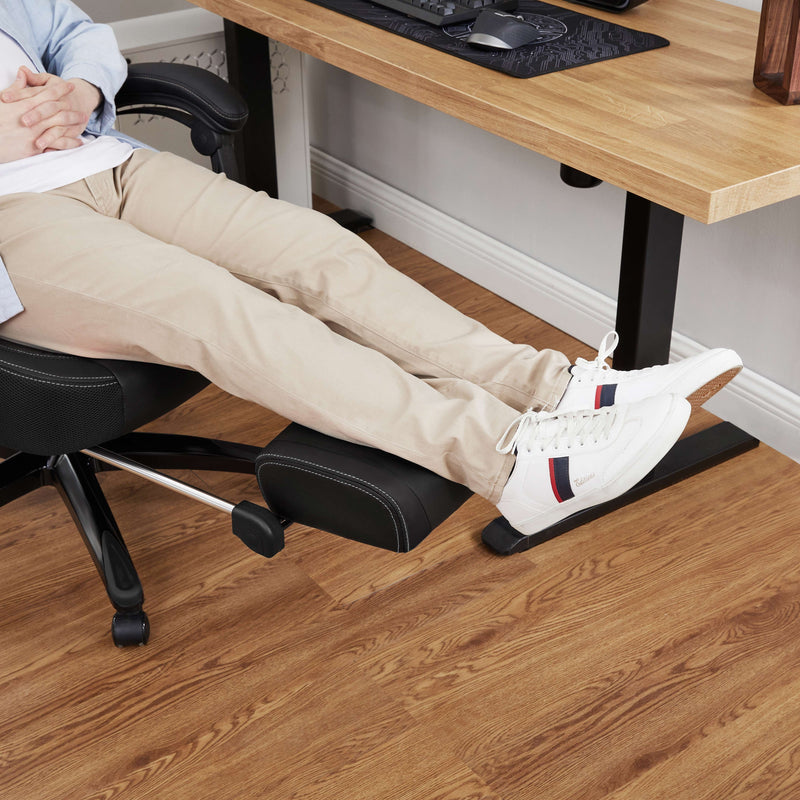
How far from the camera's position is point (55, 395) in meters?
1.19

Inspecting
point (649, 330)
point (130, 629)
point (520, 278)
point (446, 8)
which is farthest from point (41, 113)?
point (520, 278)

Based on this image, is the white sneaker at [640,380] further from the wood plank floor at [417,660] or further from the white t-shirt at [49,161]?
the white t-shirt at [49,161]

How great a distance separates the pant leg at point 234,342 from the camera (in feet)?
→ 3.76

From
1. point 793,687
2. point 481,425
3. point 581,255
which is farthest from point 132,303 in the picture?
point 581,255

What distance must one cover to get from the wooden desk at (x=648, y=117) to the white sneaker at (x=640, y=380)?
0.22 m

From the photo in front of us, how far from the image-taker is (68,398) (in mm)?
1200

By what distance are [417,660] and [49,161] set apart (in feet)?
2.97

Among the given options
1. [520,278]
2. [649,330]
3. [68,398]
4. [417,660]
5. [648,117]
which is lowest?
[417,660]

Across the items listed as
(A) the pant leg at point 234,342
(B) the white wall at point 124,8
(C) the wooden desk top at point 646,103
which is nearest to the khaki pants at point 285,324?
(A) the pant leg at point 234,342

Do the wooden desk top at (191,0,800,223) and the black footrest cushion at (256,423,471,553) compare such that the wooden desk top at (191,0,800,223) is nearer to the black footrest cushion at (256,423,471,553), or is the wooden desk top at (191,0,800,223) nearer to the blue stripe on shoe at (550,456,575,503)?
the blue stripe on shoe at (550,456,575,503)

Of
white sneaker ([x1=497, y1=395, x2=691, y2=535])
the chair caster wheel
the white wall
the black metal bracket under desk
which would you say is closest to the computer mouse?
the black metal bracket under desk

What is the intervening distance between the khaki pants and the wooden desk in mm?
257

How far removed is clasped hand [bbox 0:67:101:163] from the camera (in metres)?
1.43

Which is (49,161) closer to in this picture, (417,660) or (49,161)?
(49,161)
